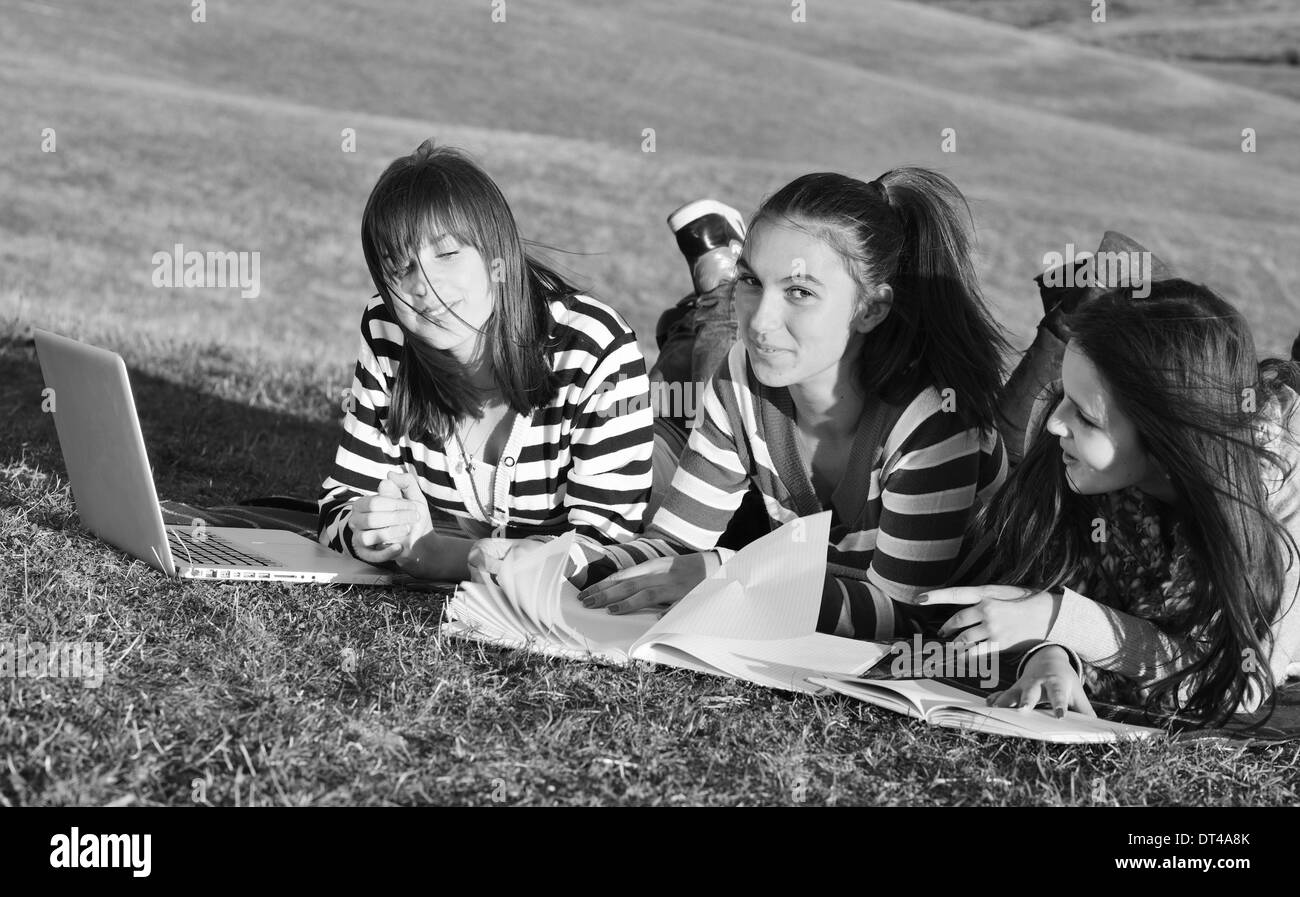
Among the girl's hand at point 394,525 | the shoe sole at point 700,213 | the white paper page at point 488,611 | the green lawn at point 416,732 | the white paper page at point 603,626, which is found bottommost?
the green lawn at point 416,732

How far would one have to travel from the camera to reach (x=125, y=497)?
313 cm

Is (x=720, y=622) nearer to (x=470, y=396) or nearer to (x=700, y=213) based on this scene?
(x=470, y=396)

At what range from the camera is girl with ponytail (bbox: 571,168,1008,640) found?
314 centimetres

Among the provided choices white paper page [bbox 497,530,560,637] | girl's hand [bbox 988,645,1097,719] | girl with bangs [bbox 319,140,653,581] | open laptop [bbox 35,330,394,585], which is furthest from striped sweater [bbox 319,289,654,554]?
girl's hand [bbox 988,645,1097,719]

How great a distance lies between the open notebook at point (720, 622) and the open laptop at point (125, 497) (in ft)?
1.59

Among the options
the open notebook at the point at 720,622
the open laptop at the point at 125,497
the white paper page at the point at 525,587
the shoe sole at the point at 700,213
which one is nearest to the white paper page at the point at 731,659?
the open notebook at the point at 720,622

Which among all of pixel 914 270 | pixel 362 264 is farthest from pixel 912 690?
pixel 362 264

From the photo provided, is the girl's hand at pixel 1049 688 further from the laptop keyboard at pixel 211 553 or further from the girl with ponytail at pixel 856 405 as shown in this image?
the laptop keyboard at pixel 211 553

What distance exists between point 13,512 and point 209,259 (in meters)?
9.70

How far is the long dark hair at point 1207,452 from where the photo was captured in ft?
9.02

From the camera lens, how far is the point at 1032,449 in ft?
10.1

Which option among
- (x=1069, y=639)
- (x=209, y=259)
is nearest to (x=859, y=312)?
(x=1069, y=639)

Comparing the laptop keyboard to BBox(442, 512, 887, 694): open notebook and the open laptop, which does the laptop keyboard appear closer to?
the open laptop
